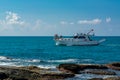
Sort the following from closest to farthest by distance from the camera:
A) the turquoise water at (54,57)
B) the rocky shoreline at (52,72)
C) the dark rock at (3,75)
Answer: the dark rock at (3,75) → the rocky shoreline at (52,72) → the turquoise water at (54,57)

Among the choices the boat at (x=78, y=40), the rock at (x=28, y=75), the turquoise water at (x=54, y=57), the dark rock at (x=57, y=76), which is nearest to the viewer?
the rock at (x=28, y=75)

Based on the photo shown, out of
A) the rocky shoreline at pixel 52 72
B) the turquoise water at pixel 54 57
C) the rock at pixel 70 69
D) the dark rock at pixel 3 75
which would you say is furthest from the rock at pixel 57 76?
the turquoise water at pixel 54 57

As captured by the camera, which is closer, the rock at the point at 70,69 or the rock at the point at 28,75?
the rock at the point at 28,75

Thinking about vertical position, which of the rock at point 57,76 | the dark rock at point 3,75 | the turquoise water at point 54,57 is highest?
the dark rock at point 3,75

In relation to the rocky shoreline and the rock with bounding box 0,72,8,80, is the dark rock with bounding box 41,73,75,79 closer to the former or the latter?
the rocky shoreline

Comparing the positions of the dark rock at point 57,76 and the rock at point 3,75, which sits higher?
the rock at point 3,75

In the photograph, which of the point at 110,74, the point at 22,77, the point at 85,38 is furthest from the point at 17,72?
the point at 85,38

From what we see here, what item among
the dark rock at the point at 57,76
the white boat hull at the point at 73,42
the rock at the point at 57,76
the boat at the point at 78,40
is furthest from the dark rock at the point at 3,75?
the white boat hull at the point at 73,42

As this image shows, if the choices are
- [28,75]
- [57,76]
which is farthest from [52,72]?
[28,75]

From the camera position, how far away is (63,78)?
137 feet

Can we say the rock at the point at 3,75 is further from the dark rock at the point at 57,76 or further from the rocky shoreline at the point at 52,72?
the dark rock at the point at 57,76

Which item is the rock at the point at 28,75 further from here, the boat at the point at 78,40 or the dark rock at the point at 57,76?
the boat at the point at 78,40

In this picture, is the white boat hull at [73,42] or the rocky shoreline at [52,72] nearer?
the rocky shoreline at [52,72]

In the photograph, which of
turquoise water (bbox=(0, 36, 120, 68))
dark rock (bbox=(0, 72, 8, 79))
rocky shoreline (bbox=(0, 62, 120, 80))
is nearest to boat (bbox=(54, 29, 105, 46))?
turquoise water (bbox=(0, 36, 120, 68))
